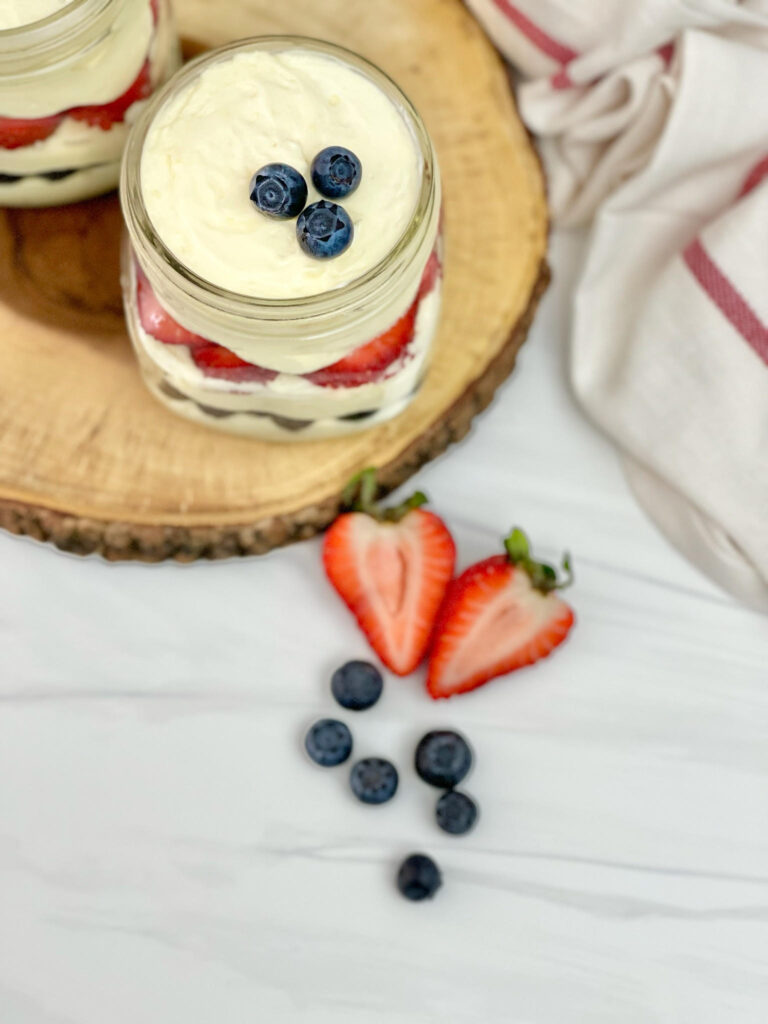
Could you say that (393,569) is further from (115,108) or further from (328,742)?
(115,108)

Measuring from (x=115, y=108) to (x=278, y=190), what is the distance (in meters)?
0.27

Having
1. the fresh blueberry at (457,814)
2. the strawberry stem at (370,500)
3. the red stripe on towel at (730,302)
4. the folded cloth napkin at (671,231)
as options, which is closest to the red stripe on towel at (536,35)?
the folded cloth napkin at (671,231)

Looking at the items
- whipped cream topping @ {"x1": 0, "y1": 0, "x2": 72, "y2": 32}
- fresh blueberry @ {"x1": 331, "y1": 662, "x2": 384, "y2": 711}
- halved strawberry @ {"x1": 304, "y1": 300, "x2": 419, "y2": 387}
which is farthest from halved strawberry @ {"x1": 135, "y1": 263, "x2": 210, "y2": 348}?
fresh blueberry @ {"x1": 331, "y1": 662, "x2": 384, "y2": 711}

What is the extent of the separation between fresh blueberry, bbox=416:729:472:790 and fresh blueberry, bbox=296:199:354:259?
516 millimetres

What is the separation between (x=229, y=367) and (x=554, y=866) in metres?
0.61

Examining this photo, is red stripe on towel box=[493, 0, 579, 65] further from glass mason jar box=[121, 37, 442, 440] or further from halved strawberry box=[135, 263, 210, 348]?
halved strawberry box=[135, 263, 210, 348]

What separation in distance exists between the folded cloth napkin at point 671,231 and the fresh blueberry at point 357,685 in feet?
1.18

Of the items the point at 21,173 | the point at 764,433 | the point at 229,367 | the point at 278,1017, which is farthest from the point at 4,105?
the point at 278,1017

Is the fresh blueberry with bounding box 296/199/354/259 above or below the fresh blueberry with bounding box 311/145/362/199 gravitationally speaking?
below

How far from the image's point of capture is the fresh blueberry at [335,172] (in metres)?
0.79

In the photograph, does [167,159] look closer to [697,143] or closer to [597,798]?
[697,143]

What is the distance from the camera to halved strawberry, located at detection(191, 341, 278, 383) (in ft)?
2.92

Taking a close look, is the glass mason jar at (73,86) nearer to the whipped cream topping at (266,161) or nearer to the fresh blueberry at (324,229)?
the whipped cream topping at (266,161)

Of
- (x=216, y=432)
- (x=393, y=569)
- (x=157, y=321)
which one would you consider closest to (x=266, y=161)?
(x=157, y=321)
